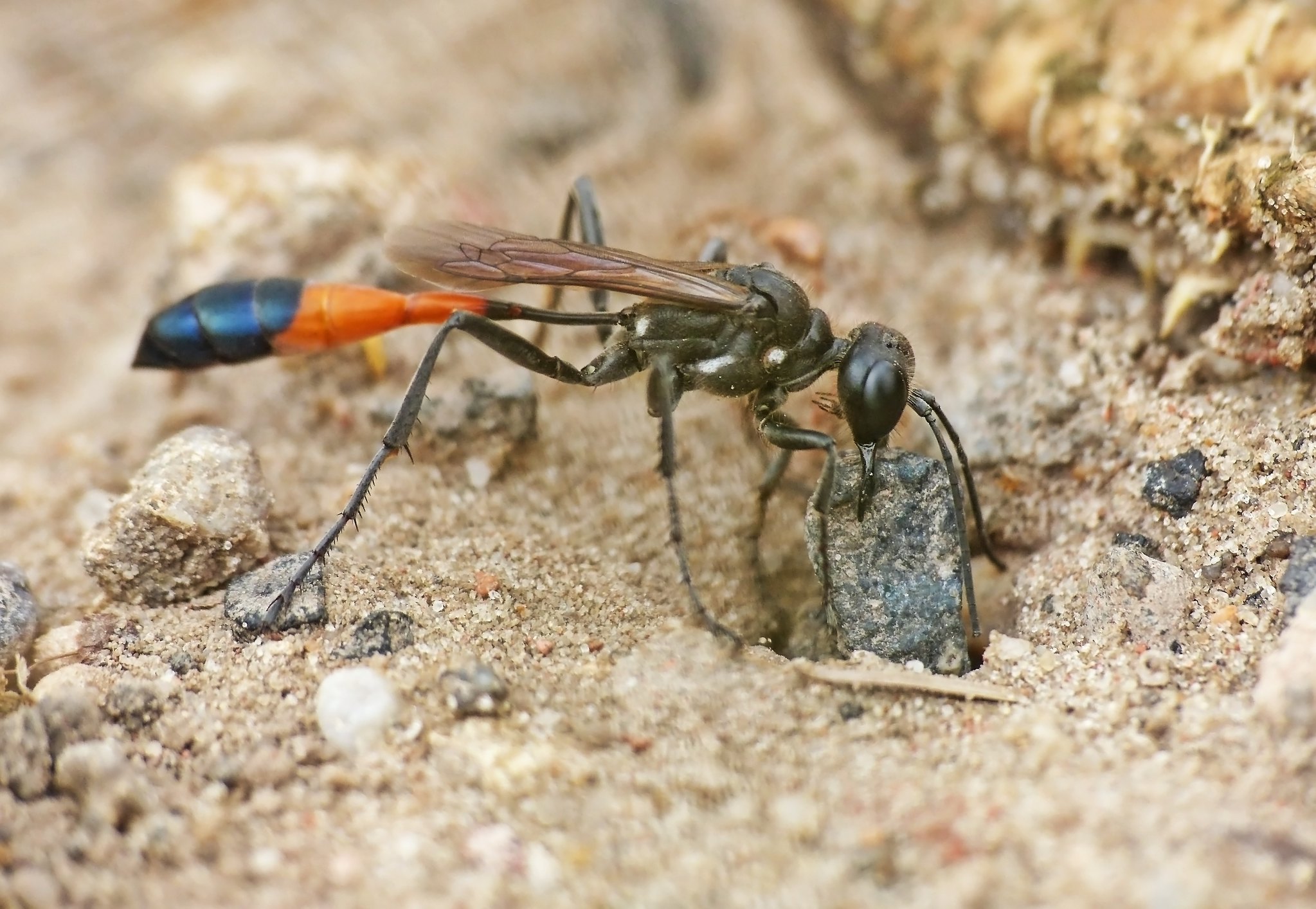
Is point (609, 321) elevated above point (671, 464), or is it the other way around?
point (609, 321)

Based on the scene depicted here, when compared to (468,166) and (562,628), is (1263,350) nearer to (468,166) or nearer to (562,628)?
(562,628)

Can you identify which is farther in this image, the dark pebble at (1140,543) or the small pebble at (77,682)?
the dark pebble at (1140,543)

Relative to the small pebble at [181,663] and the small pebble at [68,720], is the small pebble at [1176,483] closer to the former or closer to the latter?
the small pebble at [181,663]

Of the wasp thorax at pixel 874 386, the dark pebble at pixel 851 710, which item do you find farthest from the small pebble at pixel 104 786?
the wasp thorax at pixel 874 386

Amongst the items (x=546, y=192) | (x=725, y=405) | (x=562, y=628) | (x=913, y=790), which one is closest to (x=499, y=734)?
(x=562, y=628)

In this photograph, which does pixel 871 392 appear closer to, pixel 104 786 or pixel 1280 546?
pixel 1280 546

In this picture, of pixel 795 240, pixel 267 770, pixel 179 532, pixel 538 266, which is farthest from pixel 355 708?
pixel 795 240
